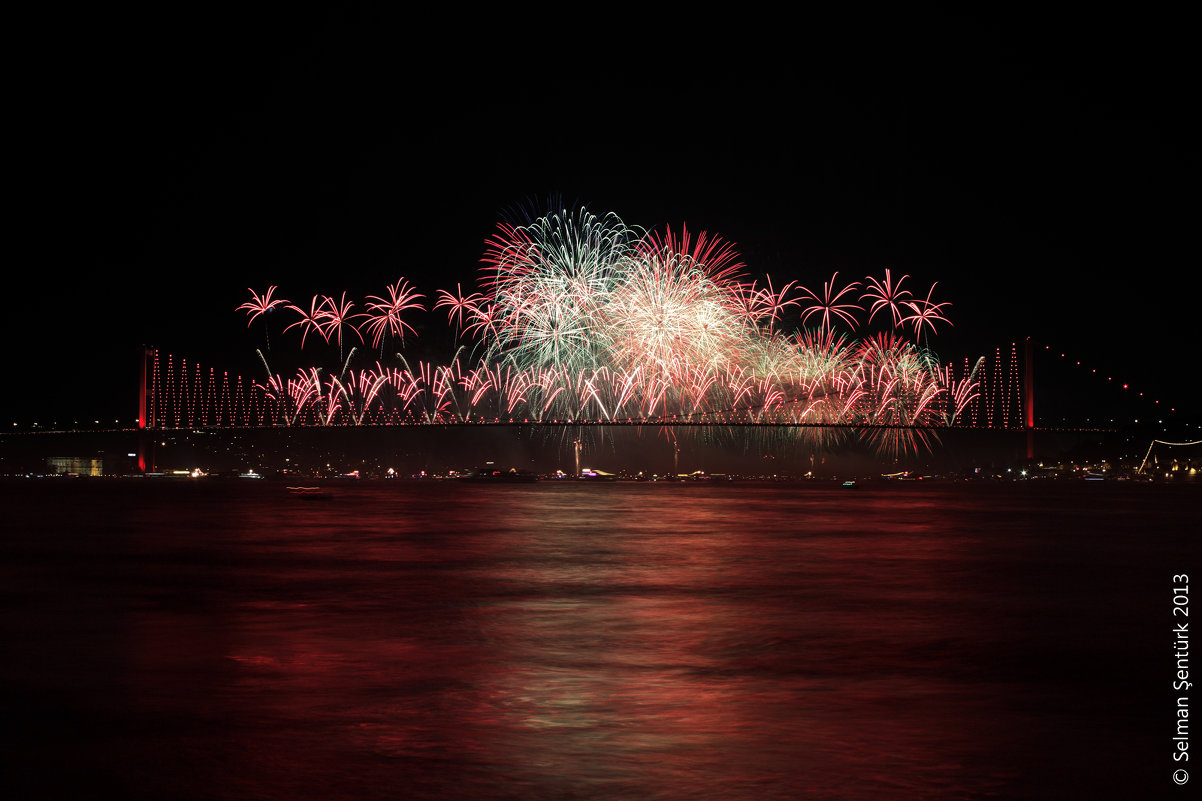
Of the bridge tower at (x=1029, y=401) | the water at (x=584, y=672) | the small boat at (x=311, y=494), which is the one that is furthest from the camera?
the bridge tower at (x=1029, y=401)

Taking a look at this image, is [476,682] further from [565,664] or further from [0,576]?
[0,576]

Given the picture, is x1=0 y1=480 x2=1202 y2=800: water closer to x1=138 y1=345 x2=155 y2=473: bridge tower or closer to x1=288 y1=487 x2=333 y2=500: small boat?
x1=288 y1=487 x2=333 y2=500: small boat

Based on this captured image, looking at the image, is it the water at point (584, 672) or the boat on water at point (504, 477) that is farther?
the boat on water at point (504, 477)

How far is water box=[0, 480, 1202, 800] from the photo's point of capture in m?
9.18

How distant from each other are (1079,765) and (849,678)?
433 centimetres

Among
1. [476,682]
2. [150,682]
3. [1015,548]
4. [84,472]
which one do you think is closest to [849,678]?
[476,682]

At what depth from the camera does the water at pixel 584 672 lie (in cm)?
A: 918

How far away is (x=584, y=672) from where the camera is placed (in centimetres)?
1401

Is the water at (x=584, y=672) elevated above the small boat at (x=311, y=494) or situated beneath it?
elevated above

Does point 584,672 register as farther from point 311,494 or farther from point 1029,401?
point 1029,401

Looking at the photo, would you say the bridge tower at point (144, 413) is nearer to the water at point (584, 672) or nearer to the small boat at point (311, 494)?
the small boat at point (311, 494)

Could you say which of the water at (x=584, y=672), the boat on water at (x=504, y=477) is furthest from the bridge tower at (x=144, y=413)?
the water at (x=584, y=672)

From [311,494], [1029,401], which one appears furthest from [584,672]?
[1029,401]

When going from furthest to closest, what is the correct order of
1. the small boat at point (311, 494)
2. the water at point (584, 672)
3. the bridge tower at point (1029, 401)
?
the bridge tower at point (1029, 401)
the small boat at point (311, 494)
the water at point (584, 672)
